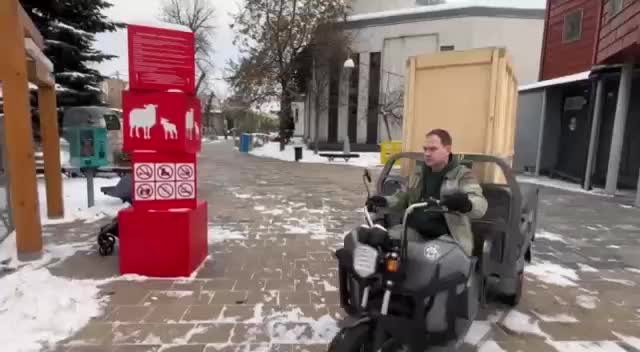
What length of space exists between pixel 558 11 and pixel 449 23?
7445mm

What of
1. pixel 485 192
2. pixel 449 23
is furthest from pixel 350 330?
pixel 449 23

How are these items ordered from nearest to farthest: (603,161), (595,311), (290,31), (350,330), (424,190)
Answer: (350,330) < (424,190) < (595,311) < (603,161) < (290,31)

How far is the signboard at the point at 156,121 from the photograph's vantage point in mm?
4000

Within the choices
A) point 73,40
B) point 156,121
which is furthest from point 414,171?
point 73,40

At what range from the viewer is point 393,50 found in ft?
76.7

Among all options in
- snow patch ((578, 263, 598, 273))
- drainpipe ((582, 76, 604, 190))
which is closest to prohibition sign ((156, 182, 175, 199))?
snow patch ((578, 263, 598, 273))

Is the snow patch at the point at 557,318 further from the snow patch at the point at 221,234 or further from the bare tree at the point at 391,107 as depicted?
the bare tree at the point at 391,107

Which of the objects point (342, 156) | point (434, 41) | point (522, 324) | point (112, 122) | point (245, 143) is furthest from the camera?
point (245, 143)

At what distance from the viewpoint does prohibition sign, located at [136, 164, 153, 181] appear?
13.4 feet

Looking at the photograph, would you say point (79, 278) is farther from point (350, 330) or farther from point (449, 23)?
point (449, 23)

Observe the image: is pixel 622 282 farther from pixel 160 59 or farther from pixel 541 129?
pixel 541 129

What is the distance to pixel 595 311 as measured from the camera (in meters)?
3.68

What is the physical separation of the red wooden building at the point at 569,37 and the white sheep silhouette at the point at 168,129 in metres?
13.4

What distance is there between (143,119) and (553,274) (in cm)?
455
